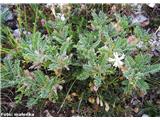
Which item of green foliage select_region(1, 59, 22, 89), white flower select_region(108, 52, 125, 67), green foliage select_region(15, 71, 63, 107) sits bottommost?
green foliage select_region(15, 71, 63, 107)

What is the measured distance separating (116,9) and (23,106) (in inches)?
30.0

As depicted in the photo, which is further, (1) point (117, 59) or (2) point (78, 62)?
(2) point (78, 62)

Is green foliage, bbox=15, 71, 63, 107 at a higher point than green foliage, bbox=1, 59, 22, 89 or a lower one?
lower

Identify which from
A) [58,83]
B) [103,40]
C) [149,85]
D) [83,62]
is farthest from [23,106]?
[149,85]

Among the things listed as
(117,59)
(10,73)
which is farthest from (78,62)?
(10,73)

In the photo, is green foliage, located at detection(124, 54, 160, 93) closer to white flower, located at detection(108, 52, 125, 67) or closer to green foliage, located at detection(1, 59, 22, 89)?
white flower, located at detection(108, 52, 125, 67)

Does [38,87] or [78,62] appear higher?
[78,62]

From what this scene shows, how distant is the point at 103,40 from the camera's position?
208 centimetres

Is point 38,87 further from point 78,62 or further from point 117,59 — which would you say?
point 117,59

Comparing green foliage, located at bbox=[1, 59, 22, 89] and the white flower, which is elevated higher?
the white flower

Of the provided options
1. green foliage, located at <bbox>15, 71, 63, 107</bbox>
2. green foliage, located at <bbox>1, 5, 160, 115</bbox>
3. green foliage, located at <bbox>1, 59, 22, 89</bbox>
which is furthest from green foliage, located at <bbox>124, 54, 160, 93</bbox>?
green foliage, located at <bbox>1, 59, 22, 89</bbox>

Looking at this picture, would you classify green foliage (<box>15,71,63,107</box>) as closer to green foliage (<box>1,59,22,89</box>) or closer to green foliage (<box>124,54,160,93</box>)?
green foliage (<box>1,59,22,89</box>)

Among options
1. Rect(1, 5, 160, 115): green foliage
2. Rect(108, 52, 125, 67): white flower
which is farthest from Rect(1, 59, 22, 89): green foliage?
Rect(108, 52, 125, 67): white flower

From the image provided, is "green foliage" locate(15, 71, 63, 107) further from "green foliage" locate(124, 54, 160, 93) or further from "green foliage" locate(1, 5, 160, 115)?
"green foliage" locate(124, 54, 160, 93)
